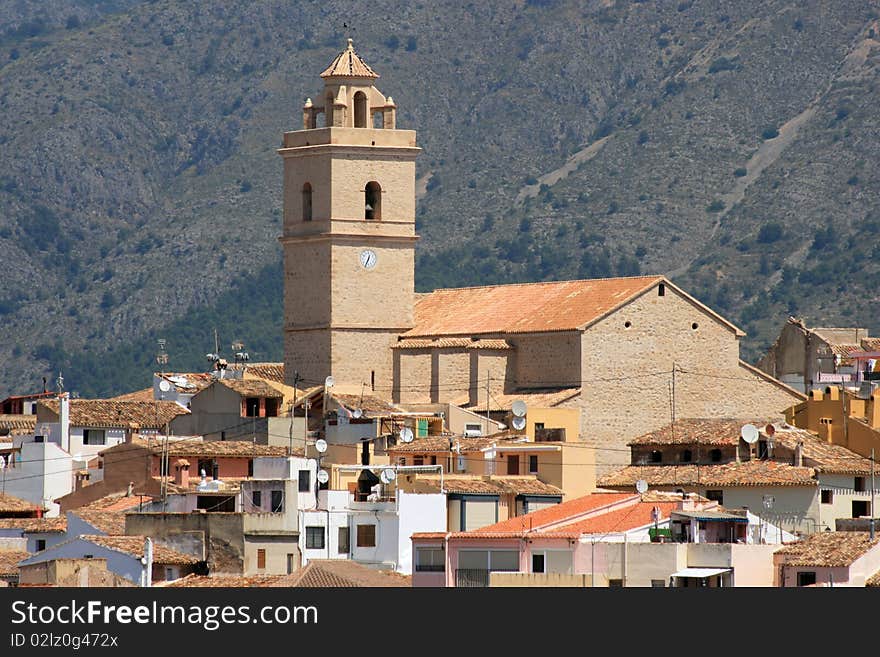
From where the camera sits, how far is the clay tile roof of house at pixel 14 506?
2957 inches

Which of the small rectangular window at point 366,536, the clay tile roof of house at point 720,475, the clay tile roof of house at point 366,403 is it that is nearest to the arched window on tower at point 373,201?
the clay tile roof of house at point 366,403

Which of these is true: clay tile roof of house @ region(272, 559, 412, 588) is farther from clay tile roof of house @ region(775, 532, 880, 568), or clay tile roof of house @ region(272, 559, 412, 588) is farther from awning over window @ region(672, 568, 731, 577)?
clay tile roof of house @ region(775, 532, 880, 568)

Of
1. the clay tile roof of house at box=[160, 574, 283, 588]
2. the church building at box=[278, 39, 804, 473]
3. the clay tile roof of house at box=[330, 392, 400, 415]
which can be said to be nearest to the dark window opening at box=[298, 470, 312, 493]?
the clay tile roof of house at box=[160, 574, 283, 588]

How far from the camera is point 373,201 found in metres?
97.1

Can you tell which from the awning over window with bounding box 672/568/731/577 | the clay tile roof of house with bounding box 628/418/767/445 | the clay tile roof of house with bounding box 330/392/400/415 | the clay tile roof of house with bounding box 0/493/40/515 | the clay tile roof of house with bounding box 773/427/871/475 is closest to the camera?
the awning over window with bounding box 672/568/731/577

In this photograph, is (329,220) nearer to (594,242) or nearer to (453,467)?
(453,467)

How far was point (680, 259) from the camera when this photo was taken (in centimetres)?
18712

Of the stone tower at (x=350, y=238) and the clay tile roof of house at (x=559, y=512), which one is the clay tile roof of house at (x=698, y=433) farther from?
the stone tower at (x=350, y=238)

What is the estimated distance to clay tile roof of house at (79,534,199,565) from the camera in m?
60.7

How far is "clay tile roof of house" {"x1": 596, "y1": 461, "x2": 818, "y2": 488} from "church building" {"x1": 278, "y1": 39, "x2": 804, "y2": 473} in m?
9.27

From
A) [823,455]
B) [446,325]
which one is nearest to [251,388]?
[446,325]

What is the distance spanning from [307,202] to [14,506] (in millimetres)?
23989

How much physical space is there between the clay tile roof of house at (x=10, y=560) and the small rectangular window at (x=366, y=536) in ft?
23.0

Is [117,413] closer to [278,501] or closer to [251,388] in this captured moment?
[251,388]
